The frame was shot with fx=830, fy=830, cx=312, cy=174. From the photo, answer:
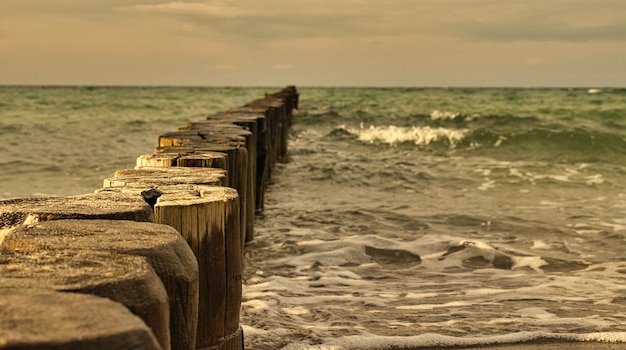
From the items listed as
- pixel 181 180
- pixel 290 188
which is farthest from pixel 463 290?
pixel 290 188

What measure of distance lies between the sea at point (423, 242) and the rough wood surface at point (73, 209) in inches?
64.6

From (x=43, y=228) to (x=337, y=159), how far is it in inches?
469

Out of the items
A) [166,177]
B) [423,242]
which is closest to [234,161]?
[166,177]

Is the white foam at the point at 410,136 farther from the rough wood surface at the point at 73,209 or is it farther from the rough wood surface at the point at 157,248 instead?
the rough wood surface at the point at 157,248

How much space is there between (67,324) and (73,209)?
1.22 meters

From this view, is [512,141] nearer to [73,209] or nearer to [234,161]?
[234,161]

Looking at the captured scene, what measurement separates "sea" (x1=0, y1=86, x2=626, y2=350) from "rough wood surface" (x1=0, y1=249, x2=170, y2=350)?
93.1 inches

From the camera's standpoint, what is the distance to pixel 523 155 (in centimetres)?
1648

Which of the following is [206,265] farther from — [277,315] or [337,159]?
[337,159]

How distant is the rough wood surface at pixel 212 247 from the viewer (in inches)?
115

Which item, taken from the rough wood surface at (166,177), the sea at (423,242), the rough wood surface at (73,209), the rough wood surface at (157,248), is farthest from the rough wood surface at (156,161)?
the rough wood surface at (157,248)

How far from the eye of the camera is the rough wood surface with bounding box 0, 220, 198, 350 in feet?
6.73

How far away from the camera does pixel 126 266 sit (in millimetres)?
1871

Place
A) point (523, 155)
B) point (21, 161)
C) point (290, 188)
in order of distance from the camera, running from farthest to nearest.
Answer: point (523, 155), point (21, 161), point (290, 188)
